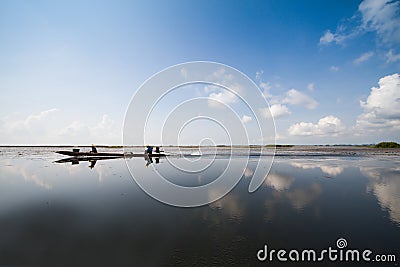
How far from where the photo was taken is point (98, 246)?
594cm

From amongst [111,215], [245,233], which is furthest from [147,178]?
[245,233]

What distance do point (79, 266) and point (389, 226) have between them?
10.1m

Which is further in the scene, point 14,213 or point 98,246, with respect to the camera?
point 14,213

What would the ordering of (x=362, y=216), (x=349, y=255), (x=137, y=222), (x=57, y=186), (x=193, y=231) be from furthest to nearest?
(x=57, y=186) → (x=362, y=216) → (x=137, y=222) → (x=193, y=231) → (x=349, y=255)

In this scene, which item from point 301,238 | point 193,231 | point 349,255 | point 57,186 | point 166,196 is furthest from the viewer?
point 57,186

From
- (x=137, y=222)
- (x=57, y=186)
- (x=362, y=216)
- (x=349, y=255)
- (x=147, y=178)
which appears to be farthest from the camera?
(x=147, y=178)

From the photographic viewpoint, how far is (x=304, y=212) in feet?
28.2

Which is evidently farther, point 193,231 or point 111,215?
point 111,215

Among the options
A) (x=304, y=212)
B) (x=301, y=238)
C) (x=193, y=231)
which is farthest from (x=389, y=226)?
(x=193, y=231)

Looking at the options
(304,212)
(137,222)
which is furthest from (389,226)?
(137,222)

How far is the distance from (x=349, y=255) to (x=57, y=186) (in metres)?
15.7

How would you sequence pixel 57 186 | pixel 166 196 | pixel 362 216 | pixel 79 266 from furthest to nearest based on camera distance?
pixel 57 186 → pixel 166 196 → pixel 362 216 → pixel 79 266

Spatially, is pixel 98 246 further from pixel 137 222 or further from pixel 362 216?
pixel 362 216

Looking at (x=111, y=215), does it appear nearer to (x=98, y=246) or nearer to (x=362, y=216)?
(x=98, y=246)
